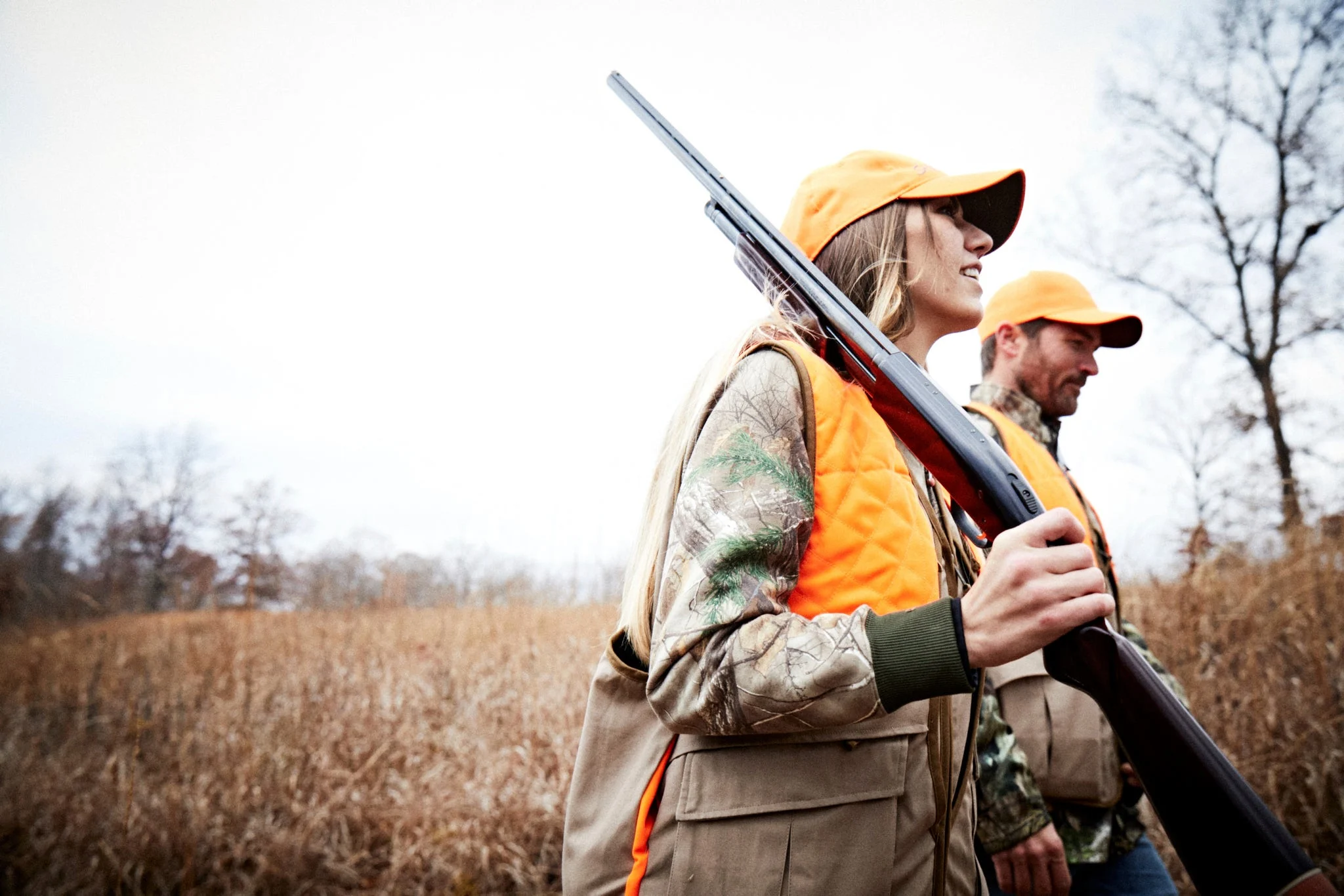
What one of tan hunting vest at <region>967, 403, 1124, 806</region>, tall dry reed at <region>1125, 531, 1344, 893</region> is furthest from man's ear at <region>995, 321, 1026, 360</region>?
tall dry reed at <region>1125, 531, 1344, 893</region>

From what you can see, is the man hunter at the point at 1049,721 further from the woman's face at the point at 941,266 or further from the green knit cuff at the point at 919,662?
the green knit cuff at the point at 919,662

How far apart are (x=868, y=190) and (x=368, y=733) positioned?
447cm

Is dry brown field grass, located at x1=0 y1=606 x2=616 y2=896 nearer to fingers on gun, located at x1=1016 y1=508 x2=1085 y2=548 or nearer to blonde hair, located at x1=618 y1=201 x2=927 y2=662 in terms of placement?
blonde hair, located at x1=618 y1=201 x2=927 y2=662

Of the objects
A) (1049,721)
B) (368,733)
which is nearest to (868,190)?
(1049,721)

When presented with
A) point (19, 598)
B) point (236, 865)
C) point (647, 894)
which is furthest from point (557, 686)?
point (19, 598)

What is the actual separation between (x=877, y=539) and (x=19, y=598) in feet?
22.8

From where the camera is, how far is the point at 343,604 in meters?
6.18

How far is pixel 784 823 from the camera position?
1005 millimetres

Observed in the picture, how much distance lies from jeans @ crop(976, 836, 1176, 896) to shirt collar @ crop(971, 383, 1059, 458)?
142 centimetres

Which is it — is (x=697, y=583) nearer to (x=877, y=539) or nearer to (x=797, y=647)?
(x=797, y=647)

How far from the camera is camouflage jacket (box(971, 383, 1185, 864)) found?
1.69 m

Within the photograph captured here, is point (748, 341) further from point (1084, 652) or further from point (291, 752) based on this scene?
point (291, 752)

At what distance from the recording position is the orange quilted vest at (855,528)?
109cm

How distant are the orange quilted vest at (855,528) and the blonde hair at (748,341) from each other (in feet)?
0.51
